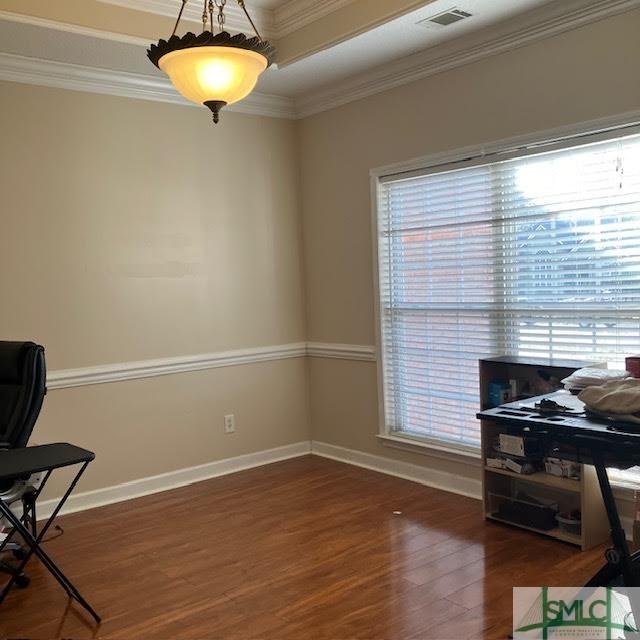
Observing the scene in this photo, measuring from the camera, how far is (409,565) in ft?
10.8

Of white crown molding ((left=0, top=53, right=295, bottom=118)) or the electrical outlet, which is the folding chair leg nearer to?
the electrical outlet

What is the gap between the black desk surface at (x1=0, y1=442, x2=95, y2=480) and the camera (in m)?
2.68

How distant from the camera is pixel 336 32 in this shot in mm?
3986

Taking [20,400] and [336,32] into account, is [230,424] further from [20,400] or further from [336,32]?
[336,32]

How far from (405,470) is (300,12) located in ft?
9.52

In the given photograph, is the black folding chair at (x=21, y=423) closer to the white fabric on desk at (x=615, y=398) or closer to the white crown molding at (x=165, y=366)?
the white crown molding at (x=165, y=366)

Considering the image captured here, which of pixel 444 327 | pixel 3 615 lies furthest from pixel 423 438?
pixel 3 615

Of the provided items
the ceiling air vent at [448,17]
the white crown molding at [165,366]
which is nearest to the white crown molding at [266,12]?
the ceiling air vent at [448,17]

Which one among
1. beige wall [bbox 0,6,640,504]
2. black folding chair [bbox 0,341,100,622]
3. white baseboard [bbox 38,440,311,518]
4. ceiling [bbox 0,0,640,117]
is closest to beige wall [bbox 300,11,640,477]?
beige wall [bbox 0,6,640,504]

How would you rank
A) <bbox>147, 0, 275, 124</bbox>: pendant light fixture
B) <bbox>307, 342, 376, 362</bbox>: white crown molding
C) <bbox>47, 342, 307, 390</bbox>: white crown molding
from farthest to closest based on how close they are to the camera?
<bbox>307, 342, 376, 362</bbox>: white crown molding, <bbox>47, 342, 307, 390</bbox>: white crown molding, <bbox>147, 0, 275, 124</bbox>: pendant light fixture

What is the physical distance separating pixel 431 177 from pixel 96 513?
9.33 feet

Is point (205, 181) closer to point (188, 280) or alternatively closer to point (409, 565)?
point (188, 280)

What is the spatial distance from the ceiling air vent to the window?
2.51 ft

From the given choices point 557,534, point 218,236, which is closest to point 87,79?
point 218,236
